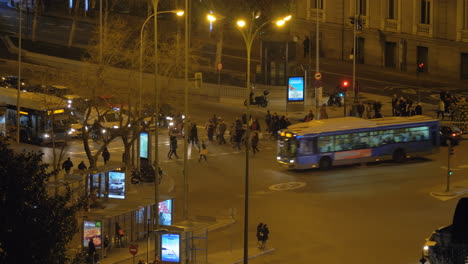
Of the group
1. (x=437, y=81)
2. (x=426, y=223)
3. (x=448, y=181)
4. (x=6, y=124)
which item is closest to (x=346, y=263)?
(x=426, y=223)

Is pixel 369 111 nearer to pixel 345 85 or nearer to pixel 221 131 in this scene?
pixel 345 85

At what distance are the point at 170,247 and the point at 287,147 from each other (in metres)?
15.6

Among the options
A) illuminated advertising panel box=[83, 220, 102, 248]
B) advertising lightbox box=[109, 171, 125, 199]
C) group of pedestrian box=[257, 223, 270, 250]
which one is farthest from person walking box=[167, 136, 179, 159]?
illuminated advertising panel box=[83, 220, 102, 248]

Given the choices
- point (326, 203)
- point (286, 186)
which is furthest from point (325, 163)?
point (326, 203)

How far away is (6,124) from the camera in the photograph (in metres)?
45.1

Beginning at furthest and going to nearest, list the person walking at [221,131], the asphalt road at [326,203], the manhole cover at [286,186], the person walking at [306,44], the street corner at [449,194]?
the person walking at [306,44] < the person walking at [221,131] < the manhole cover at [286,186] < the street corner at [449,194] < the asphalt road at [326,203]

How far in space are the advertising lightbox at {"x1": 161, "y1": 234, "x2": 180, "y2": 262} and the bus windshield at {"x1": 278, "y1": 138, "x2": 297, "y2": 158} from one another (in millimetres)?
15253

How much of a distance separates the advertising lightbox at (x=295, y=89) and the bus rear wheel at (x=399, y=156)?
35.5ft

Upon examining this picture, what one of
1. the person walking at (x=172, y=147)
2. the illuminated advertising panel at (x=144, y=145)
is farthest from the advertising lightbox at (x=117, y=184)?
the person walking at (x=172, y=147)

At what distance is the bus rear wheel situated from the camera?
41.2 m

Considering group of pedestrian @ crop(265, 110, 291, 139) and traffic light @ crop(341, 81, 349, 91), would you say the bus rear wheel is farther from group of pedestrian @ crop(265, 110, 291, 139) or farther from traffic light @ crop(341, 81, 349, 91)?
traffic light @ crop(341, 81, 349, 91)

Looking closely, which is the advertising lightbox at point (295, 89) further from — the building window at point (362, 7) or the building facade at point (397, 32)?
the building window at point (362, 7)

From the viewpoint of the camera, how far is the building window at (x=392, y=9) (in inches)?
2761

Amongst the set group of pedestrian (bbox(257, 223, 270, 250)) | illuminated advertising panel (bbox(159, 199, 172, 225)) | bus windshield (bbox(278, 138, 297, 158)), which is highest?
bus windshield (bbox(278, 138, 297, 158))
